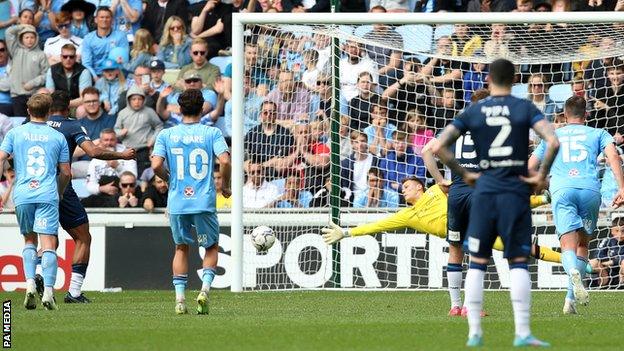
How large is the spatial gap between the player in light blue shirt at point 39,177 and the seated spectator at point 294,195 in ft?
16.1

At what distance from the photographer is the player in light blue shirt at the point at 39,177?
13.5 m

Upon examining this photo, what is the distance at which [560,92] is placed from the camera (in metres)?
17.9

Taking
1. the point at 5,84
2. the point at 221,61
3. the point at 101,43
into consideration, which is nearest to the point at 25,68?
the point at 5,84

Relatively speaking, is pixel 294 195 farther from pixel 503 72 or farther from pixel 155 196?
pixel 503 72

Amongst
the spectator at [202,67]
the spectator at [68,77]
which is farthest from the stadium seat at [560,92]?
the spectator at [68,77]

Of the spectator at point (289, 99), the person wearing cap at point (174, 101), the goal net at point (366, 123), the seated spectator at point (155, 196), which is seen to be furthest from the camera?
the person wearing cap at point (174, 101)

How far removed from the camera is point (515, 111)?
908 cm

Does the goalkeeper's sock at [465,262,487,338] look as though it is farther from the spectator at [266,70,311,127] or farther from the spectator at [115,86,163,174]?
the spectator at [115,86,163,174]

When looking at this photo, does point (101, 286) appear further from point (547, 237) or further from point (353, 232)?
point (547, 237)

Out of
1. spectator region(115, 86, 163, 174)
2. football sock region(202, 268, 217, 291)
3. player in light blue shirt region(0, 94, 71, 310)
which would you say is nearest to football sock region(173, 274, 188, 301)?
football sock region(202, 268, 217, 291)

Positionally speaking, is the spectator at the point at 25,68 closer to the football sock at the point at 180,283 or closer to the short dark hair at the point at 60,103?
the short dark hair at the point at 60,103

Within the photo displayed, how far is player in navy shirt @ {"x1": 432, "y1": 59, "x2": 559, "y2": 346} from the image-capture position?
905cm

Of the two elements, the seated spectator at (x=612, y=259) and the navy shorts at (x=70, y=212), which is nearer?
the navy shorts at (x=70, y=212)

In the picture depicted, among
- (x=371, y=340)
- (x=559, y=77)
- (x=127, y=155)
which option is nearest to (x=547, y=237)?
(x=559, y=77)
